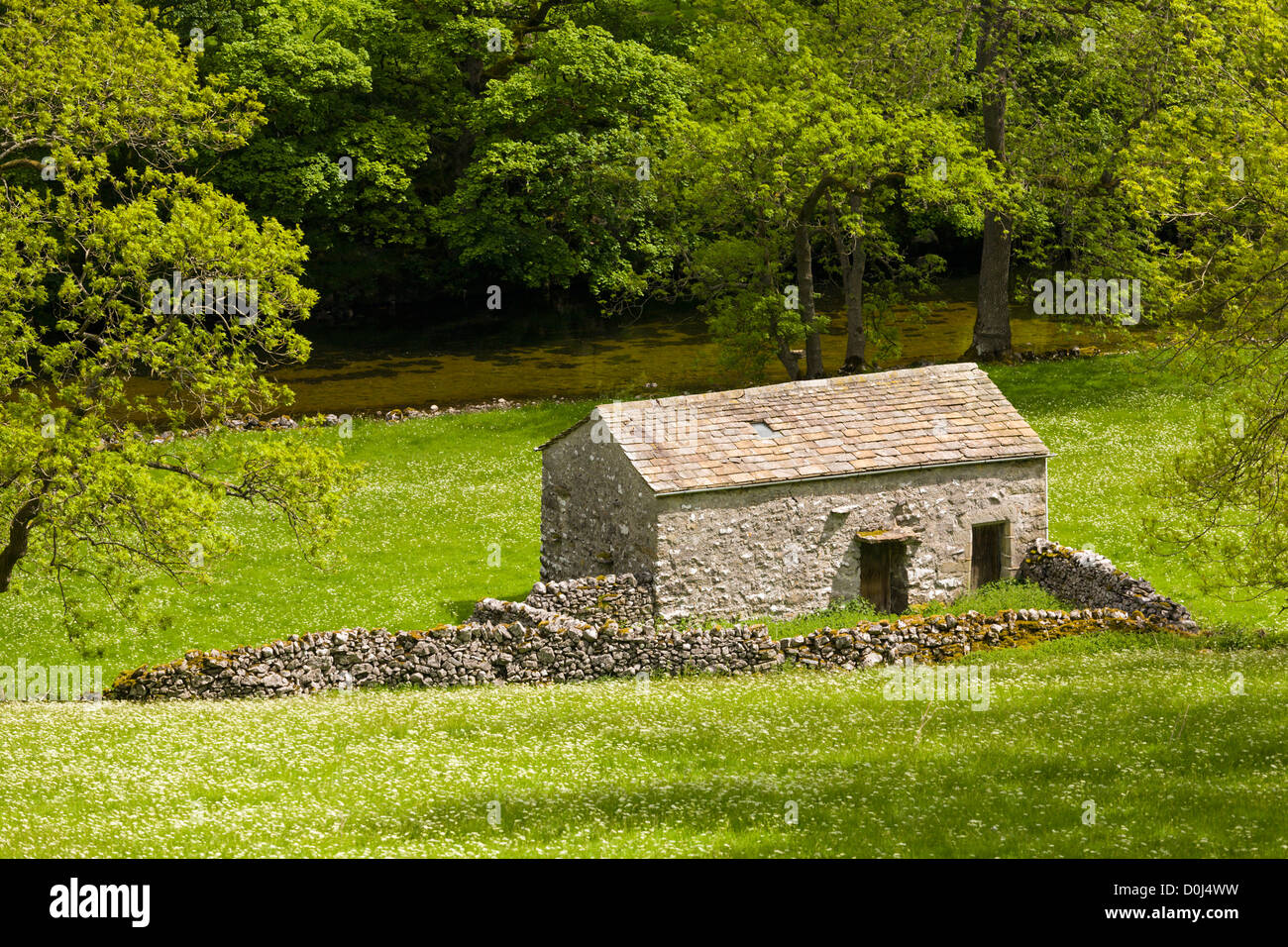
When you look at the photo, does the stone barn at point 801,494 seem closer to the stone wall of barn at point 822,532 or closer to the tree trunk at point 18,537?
the stone wall of barn at point 822,532

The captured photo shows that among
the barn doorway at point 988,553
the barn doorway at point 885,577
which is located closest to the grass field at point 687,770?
the barn doorway at point 885,577

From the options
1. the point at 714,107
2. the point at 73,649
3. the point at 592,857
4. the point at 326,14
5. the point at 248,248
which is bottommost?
the point at 73,649

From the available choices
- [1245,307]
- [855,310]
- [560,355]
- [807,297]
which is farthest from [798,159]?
[1245,307]

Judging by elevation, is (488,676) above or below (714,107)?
below

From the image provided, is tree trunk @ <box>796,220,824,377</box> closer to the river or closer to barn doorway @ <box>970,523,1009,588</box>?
the river

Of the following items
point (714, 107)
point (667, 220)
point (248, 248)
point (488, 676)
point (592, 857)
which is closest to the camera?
point (592, 857)

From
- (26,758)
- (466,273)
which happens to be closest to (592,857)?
(26,758)

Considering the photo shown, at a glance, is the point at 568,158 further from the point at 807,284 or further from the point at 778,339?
the point at 778,339

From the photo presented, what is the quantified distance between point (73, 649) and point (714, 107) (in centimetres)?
2832

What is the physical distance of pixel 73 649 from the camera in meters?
28.0

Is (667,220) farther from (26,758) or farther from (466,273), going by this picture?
(26,758)

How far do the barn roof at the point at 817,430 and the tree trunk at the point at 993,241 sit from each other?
1897cm

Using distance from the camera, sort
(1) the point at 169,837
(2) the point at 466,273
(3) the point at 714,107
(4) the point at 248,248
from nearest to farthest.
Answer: (1) the point at 169,837 → (4) the point at 248,248 → (3) the point at 714,107 → (2) the point at 466,273

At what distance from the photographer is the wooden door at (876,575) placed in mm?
28141
